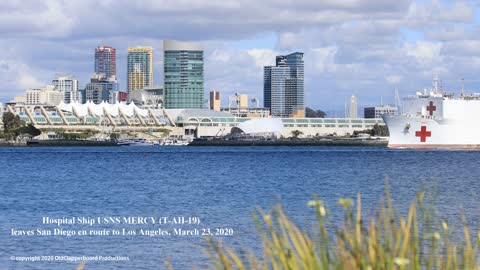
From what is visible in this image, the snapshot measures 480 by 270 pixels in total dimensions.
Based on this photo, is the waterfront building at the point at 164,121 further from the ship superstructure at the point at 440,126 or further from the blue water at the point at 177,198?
the blue water at the point at 177,198

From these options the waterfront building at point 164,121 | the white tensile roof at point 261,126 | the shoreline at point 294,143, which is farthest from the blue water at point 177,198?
the waterfront building at point 164,121

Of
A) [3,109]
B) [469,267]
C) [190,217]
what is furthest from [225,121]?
[469,267]

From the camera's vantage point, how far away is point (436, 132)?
3108 inches

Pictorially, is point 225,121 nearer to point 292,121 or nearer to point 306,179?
point 292,121

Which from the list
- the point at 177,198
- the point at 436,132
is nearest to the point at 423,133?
the point at 436,132

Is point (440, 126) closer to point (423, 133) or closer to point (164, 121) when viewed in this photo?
point (423, 133)

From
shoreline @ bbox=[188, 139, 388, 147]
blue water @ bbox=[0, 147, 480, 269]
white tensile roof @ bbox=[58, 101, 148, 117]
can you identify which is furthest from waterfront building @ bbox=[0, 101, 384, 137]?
blue water @ bbox=[0, 147, 480, 269]

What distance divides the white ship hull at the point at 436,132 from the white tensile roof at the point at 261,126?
2844 inches

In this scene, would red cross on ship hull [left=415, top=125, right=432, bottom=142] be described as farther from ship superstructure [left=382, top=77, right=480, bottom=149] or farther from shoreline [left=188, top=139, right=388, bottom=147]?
shoreline [left=188, top=139, right=388, bottom=147]

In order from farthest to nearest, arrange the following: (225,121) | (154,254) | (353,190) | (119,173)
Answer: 1. (225,121)
2. (119,173)
3. (353,190)
4. (154,254)

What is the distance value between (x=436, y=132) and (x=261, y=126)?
76076 millimetres

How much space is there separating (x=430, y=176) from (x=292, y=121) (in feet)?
385

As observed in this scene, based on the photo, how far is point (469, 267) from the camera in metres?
5.63

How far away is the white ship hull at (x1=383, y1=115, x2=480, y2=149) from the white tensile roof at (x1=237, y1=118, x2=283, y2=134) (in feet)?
237
